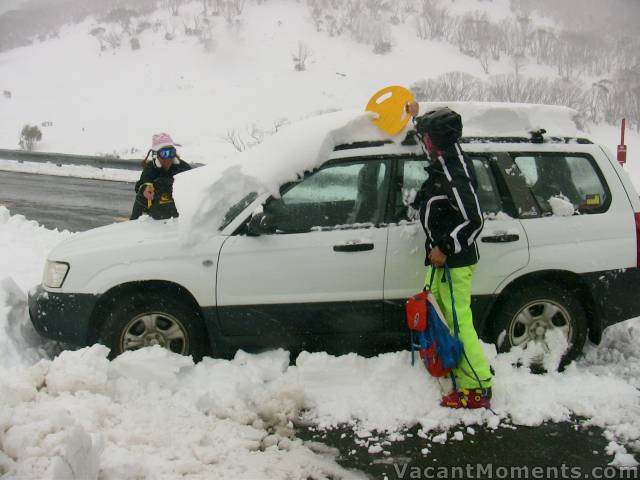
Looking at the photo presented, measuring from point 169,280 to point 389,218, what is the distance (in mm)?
1571

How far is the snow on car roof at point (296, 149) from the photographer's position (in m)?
4.15

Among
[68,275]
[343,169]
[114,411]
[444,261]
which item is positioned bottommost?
[114,411]

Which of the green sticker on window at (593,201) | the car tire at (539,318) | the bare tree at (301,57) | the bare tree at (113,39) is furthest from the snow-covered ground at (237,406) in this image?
the bare tree at (113,39)

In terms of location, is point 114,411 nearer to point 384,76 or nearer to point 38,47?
point 384,76

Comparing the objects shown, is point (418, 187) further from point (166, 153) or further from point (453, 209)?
point (166, 153)

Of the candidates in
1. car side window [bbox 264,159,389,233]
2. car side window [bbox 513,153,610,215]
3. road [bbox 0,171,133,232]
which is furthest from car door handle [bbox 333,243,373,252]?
road [bbox 0,171,133,232]

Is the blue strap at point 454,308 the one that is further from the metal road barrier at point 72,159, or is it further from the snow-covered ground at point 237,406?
the metal road barrier at point 72,159

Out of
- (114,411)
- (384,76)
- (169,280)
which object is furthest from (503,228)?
(384,76)

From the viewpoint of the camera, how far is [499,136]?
4461 mm

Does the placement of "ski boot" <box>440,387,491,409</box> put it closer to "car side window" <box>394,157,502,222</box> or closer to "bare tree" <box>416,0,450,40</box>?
"car side window" <box>394,157,502,222</box>

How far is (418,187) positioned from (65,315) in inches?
103

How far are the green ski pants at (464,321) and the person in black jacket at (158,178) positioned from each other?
304cm

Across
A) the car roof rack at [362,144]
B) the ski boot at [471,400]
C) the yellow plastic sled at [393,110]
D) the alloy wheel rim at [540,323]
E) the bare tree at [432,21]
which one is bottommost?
the ski boot at [471,400]

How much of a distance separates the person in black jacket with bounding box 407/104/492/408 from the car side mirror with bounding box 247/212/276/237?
101 centimetres
